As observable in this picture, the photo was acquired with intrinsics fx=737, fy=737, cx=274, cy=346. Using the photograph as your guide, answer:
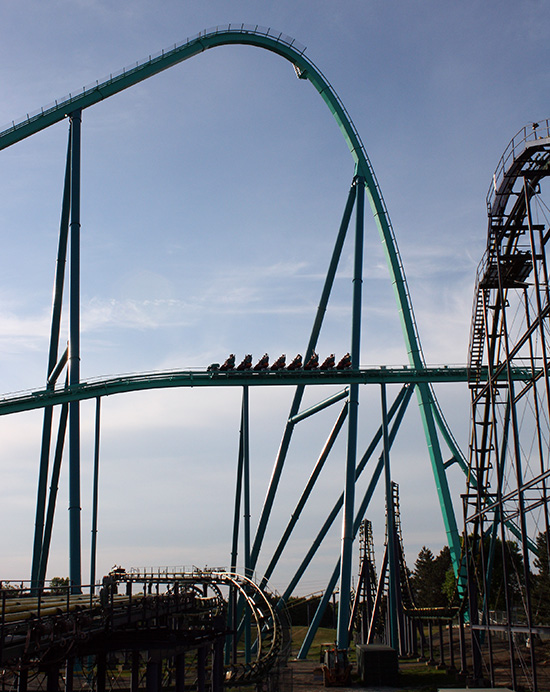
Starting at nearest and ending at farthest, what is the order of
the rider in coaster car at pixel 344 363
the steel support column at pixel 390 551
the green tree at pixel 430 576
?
the steel support column at pixel 390 551 → the rider in coaster car at pixel 344 363 → the green tree at pixel 430 576

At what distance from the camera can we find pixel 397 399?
2702 centimetres

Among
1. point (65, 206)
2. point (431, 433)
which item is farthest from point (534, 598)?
point (65, 206)

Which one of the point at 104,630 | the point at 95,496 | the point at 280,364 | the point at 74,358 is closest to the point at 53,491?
the point at 95,496

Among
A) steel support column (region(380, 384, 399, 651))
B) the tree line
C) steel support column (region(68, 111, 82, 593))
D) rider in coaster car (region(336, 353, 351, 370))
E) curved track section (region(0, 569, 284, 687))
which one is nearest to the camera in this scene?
curved track section (region(0, 569, 284, 687))

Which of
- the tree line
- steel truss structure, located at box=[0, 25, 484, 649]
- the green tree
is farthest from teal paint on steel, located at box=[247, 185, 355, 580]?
the green tree

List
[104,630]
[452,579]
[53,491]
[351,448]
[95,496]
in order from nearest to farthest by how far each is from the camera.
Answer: [104,630] → [53,491] → [351,448] → [95,496] → [452,579]

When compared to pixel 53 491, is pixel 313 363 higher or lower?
higher

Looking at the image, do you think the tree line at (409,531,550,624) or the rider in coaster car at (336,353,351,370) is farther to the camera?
the tree line at (409,531,550,624)

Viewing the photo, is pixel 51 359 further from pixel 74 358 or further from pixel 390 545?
pixel 390 545

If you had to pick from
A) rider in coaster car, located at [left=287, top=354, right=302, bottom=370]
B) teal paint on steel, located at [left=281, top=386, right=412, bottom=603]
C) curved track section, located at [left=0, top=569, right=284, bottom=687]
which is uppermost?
rider in coaster car, located at [left=287, top=354, right=302, bottom=370]

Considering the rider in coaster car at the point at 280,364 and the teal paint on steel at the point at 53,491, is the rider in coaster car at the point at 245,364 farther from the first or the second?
the teal paint on steel at the point at 53,491

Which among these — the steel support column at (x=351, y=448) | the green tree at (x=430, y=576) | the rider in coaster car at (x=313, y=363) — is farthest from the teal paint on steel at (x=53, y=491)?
the green tree at (x=430, y=576)

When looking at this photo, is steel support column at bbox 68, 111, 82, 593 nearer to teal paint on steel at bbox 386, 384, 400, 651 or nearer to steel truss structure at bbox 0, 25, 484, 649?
steel truss structure at bbox 0, 25, 484, 649

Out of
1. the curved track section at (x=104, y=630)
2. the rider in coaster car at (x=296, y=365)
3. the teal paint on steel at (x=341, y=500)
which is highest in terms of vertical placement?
the rider in coaster car at (x=296, y=365)
